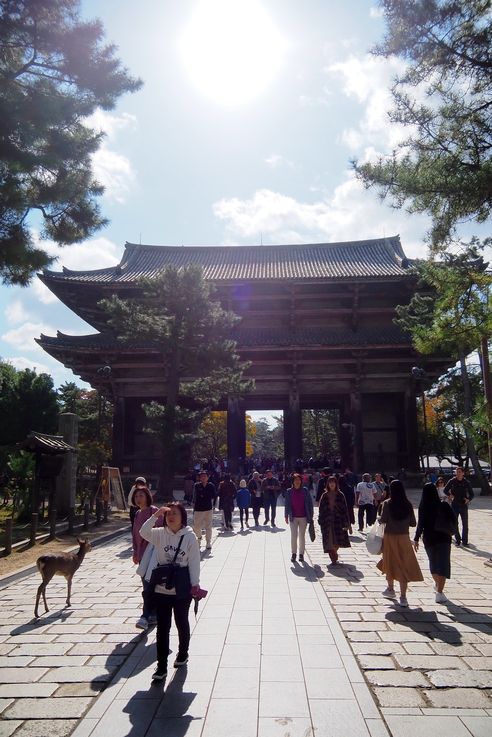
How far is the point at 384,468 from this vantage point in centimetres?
2411

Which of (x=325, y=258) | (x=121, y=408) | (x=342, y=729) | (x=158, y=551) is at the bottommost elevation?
(x=342, y=729)

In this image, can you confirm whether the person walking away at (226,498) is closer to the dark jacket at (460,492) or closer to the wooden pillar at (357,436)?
the dark jacket at (460,492)

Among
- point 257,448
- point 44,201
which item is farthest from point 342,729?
point 257,448

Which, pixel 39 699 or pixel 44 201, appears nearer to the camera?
pixel 39 699

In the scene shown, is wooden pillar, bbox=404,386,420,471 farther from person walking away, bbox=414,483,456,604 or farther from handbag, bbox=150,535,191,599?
handbag, bbox=150,535,191,599

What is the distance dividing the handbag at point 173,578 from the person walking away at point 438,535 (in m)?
3.73

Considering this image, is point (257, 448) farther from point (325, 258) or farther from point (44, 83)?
point (44, 83)

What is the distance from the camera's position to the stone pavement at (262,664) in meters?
3.52

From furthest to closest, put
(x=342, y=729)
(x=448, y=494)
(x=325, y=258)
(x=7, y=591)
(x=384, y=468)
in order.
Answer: (x=325, y=258) → (x=384, y=468) → (x=448, y=494) → (x=7, y=591) → (x=342, y=729)

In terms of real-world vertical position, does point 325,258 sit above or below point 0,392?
above

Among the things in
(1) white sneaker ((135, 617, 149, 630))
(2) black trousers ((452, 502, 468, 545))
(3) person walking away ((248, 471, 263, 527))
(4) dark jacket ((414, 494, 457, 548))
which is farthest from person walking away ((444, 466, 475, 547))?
(1) white sneaker ((135, 617, 149, 630))

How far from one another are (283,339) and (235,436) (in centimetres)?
508

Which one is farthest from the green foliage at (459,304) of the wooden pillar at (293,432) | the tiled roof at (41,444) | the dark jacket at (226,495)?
the wooden pillar at (293,432)

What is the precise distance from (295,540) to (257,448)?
78753 millimetres
